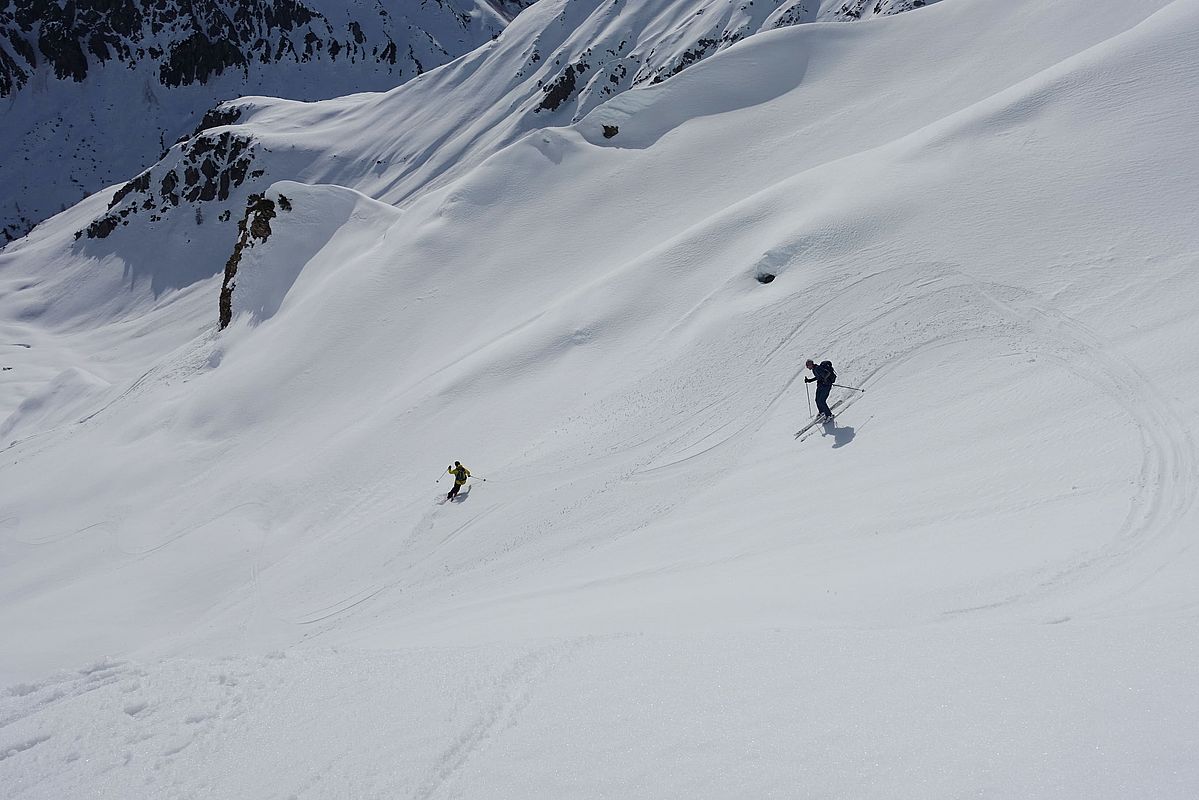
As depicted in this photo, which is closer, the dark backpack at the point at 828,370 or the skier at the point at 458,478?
the dark backpack at the point at 828,370

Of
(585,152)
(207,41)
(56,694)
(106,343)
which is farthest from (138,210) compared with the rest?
(56,694)

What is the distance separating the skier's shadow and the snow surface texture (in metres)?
0.22

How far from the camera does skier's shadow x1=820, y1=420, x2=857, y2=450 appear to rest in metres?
12.6

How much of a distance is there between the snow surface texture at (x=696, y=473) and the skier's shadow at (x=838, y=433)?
22 cm

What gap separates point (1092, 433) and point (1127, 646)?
6781 mm

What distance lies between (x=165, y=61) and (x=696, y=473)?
130 meters

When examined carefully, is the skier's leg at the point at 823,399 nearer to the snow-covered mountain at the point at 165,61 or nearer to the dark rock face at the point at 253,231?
the dark rock face at the point at 253,231

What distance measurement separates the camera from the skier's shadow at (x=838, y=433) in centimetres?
1255

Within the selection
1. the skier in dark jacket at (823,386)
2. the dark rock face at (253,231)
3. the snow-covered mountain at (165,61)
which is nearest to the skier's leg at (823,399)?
the skier in dark jacket at (823,386)

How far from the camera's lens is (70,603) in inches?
660

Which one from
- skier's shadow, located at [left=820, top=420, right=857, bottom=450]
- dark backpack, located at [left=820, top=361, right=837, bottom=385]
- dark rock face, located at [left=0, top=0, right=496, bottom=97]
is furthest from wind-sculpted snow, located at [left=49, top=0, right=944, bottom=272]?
skier's shadow, located at [left=820, top=420, right=857, bottom=450]

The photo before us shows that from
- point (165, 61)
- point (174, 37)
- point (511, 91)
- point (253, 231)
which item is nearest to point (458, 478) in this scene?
point (253, 231)

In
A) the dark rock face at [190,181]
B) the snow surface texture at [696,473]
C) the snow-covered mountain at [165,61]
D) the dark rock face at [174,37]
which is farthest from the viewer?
the dark rock face at [174,37]

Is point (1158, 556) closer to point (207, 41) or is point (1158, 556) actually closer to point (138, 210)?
point (138, 210)
